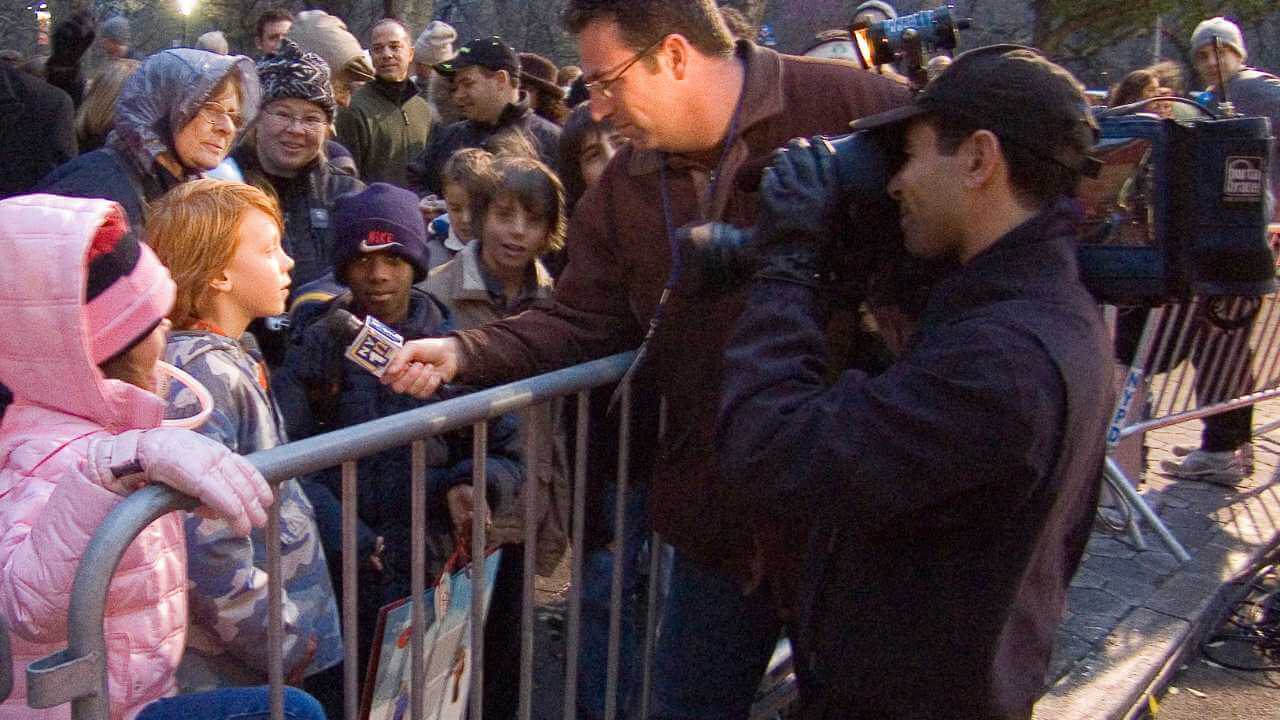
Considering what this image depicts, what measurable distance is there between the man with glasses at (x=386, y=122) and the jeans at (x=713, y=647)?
4.18 m

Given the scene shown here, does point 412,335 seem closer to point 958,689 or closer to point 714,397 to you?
point 714,397

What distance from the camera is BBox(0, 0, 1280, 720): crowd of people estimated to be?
170cm

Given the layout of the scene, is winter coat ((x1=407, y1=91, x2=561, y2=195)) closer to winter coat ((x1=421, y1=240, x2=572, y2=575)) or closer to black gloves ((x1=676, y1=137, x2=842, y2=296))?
winter coat ((x1=421, y1=240, x2=572, y2=575))

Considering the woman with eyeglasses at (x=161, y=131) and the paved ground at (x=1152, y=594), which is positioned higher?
the woman with eyeglasses at (x=161, y=131)

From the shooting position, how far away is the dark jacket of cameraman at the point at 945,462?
166cm

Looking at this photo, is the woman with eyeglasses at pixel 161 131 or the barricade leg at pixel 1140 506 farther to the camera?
the barricade leg at pixel 1140 506

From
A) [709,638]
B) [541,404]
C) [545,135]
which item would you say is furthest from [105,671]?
[545,135]

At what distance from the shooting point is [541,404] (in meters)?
2.48

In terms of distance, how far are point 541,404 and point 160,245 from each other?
32.4 inches

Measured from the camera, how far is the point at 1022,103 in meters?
1.71

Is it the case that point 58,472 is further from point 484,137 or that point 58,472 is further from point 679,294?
point 484,137

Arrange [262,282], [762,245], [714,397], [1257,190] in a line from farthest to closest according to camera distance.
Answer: [262,282], [714,397], [1257,190], [762,245]

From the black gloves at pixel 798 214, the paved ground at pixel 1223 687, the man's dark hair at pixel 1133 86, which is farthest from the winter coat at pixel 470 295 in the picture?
the man's dark hair at pixel 1133 86

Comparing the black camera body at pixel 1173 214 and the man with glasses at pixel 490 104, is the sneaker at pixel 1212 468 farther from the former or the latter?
the black camera body at pixel 1173 214
